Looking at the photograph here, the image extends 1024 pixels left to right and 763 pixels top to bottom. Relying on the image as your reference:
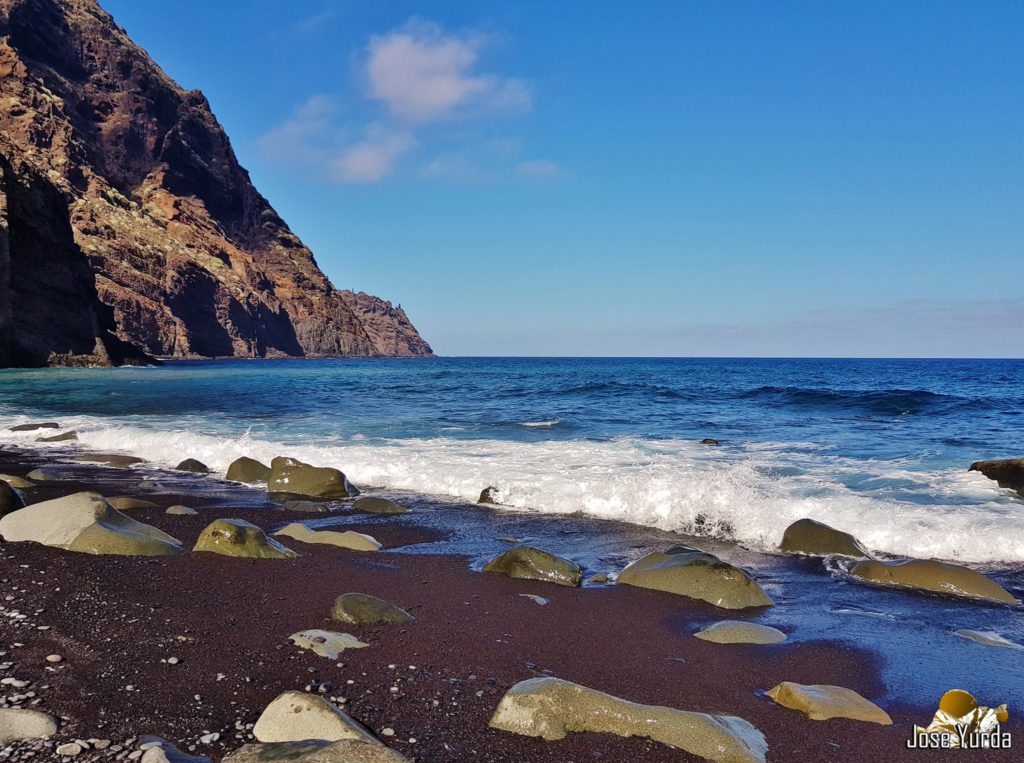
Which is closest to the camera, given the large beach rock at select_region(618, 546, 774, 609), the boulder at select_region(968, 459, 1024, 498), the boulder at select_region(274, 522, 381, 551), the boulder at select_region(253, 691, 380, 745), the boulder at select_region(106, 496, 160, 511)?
the boulder at select_region(253, 691, 380, 745)

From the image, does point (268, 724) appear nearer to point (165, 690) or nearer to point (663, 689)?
point (165, 690)

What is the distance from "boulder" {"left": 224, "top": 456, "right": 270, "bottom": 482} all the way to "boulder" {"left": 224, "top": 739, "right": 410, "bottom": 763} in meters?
9.10

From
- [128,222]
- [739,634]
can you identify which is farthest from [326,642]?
[128,222]

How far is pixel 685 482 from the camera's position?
966 cm

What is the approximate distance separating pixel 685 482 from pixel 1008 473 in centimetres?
480

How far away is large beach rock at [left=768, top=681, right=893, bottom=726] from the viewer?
11.8 ft

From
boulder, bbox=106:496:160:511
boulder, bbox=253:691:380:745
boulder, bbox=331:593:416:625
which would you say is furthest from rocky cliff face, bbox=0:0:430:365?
boulder, bbox=253:691:380:745

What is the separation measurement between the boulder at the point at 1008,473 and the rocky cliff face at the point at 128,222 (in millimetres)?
56401

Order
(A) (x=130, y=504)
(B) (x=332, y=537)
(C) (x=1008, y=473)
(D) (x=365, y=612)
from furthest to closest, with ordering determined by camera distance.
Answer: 1. (C) (x=1008, y=473)
2. (A) (x=130, y=504)
3. (B) (x=332, y=537)
4. (D) (x=365, y=612)

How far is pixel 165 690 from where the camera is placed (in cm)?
343

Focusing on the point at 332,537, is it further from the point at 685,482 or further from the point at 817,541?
the point at 817,541

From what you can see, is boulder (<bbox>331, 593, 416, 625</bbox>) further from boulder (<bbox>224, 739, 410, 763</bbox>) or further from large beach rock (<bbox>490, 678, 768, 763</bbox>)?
boulder (<bbox>224, 739, 410, 763</bbox>)

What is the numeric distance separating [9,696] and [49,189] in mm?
64748

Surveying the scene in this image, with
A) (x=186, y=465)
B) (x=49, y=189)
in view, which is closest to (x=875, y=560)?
(x=186, y=465)
